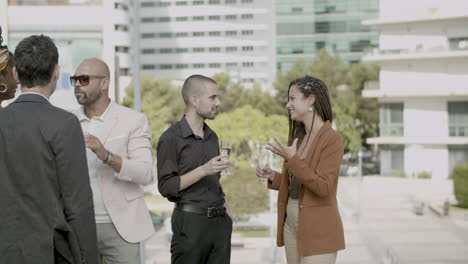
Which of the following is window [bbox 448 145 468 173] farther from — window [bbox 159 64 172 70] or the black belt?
window [bbox 159 64 172 70]

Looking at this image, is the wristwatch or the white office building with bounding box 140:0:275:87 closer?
the wristwatch

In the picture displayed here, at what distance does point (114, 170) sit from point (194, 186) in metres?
0.52

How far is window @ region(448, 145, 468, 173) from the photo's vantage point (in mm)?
38469

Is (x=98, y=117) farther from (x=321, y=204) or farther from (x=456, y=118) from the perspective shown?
(x=456, y=118)

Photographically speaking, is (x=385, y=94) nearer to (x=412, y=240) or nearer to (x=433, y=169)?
(x=433, y=169)

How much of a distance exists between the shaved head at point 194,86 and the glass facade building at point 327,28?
70122mm

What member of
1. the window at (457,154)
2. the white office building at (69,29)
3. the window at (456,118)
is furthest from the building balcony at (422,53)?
the white office building at (69,29)

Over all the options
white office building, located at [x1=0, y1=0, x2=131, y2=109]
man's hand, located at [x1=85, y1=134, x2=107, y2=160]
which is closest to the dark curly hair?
man's hand, located at [x1=85, y1=134, x2=107, y2=160]

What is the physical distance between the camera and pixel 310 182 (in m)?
3.55

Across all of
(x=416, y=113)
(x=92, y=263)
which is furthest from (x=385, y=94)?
(x=92, y=263)

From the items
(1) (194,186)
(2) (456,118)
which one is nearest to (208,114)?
(1) (194,186)

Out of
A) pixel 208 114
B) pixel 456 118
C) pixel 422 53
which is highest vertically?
pixel 422 53

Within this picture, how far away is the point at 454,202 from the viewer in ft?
91.5

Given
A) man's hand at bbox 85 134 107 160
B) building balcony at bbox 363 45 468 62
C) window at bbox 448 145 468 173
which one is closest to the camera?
man's hand at bbox 85 134 107 160
